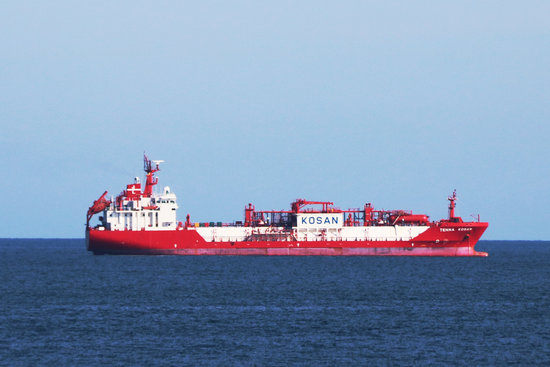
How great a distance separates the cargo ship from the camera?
3789 inches

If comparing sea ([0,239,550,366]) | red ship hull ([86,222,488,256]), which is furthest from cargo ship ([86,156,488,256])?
sea ([0,239,550,366])

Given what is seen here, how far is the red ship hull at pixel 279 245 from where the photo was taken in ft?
312

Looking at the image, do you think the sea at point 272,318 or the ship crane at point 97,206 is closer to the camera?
the sea at point 272,318

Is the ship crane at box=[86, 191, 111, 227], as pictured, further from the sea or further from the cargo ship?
the sea

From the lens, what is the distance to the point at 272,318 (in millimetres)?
48312

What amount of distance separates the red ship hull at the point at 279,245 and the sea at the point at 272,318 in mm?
14239

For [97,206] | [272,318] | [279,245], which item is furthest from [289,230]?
[272,318]

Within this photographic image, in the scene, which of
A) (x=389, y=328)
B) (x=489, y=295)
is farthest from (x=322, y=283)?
(x=389, y=328)

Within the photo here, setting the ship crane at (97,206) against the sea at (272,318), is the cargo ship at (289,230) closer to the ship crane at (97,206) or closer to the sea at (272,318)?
the ship crane at (97,206)

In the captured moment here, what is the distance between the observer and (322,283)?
68.9m

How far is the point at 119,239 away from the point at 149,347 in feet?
186

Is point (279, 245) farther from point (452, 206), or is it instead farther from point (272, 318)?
point (272, 318)

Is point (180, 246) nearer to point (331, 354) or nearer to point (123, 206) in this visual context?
point (123, 206)

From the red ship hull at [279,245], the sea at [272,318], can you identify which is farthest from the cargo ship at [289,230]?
the sea at [272,318]
